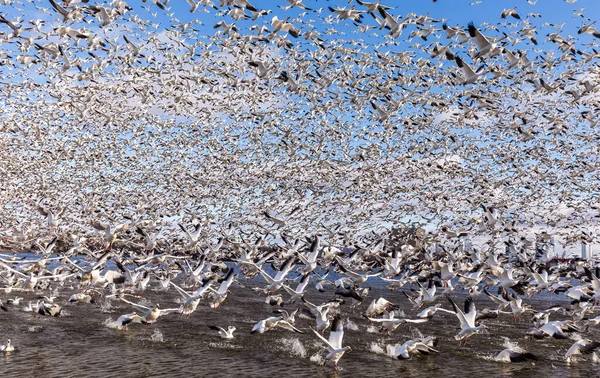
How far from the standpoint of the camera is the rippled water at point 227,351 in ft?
50.5

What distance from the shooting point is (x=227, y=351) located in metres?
17.9

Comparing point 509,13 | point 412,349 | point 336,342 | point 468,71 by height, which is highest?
point 509,13

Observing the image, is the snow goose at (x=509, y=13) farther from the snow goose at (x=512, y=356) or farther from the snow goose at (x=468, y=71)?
the snow goose at (x=512, y=356)

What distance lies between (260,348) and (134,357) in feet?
13.6

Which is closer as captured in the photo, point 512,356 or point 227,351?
point 512,356

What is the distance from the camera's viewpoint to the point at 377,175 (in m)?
34.7

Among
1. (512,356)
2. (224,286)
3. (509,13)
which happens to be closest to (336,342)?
(224,286)

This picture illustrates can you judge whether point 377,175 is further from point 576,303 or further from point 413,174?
point 576,303

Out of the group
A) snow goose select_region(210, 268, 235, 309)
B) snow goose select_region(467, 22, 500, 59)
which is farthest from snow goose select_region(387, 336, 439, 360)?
snow goose select_region(467, 22, 500, 59)

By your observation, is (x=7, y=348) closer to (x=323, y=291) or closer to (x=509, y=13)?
(x=323, y=291)

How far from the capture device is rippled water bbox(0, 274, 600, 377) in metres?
15.4

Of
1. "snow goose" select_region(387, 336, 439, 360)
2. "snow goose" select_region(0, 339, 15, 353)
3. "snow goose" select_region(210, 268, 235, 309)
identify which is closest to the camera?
"snow goose" select_region(0, 339, 15, 353)

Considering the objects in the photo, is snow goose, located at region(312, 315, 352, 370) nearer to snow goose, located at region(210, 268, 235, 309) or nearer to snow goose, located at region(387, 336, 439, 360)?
snow goose, located at region(387, 336, 439, 360)

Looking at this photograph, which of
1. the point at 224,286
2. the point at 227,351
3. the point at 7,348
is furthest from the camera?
the point at 224,286
